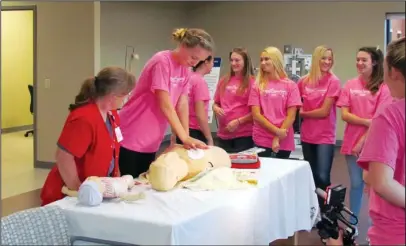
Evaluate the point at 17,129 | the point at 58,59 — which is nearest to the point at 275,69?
the point at 58,59

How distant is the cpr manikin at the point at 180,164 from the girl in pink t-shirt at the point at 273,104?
3.31 feet

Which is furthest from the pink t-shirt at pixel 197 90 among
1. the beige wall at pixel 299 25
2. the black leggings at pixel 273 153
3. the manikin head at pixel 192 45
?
the beige wall at pixel 299 25

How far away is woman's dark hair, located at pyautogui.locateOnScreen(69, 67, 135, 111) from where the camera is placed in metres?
2.15

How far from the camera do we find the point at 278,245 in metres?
3.22

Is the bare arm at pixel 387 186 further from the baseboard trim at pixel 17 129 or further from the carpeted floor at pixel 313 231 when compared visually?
the baseboard trim at pixel 17 129

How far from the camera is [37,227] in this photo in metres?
1.83

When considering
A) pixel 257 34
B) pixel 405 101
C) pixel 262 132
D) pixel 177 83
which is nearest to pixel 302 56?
pixel 257 34

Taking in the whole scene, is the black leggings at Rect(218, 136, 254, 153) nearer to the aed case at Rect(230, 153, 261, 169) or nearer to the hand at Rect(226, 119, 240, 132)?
the hand at Rect(226, 119, 240, 132)

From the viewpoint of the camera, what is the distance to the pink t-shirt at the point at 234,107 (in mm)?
3670

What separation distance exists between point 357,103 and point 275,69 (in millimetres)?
575

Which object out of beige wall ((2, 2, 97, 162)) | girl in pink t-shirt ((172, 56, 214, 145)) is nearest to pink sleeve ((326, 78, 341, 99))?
girl in pink t-shirt ((172, 56, 214, 145))

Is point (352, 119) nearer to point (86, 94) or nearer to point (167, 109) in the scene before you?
point (167, 109)

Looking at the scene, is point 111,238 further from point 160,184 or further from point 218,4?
point 218,4

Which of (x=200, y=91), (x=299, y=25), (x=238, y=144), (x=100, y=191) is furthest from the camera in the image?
(x=299, y=25)
